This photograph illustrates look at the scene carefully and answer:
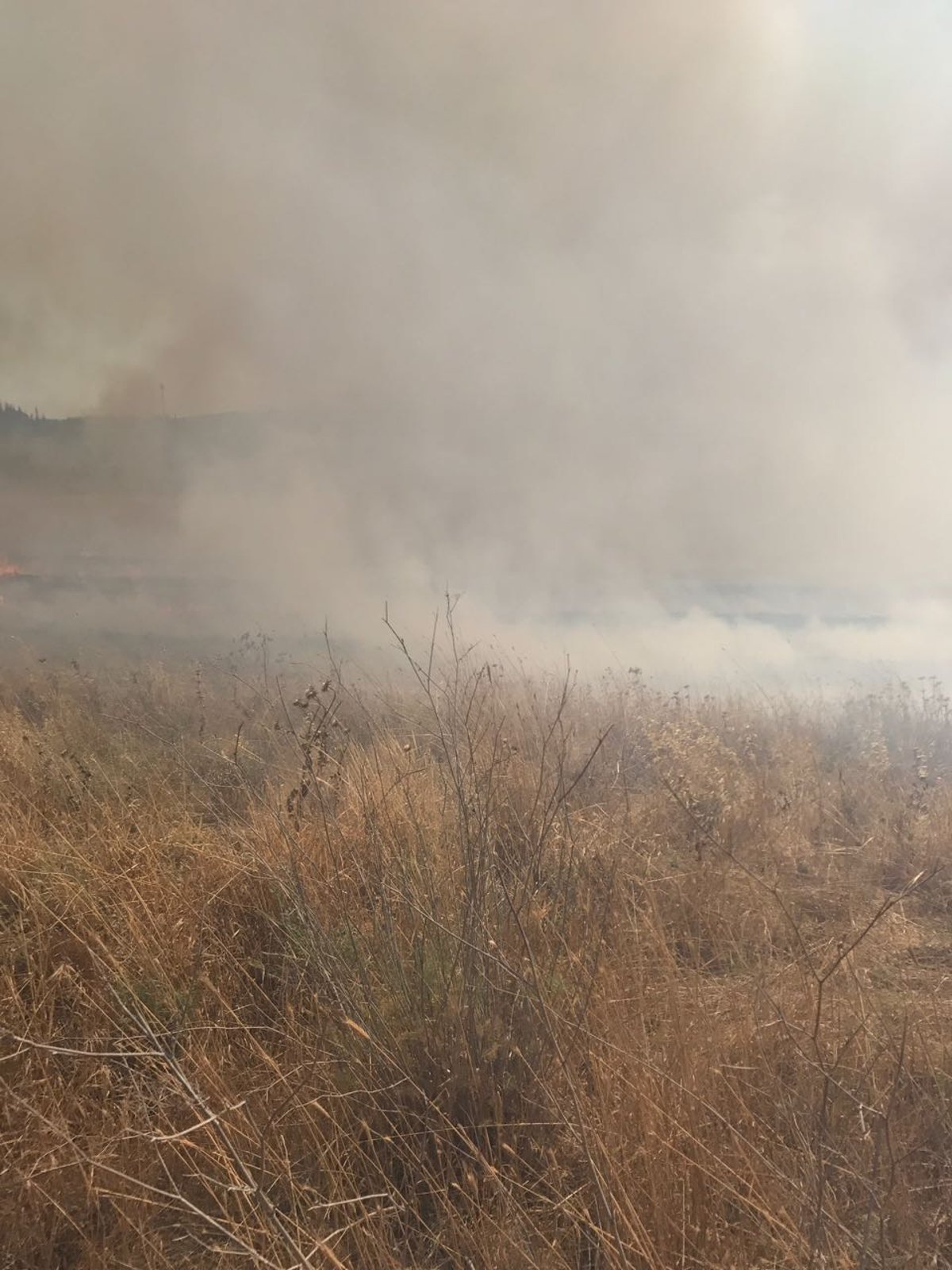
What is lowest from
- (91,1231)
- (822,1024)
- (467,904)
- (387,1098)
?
(91,1231)

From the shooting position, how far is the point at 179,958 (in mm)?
2014

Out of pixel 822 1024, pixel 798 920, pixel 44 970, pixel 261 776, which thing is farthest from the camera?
pixel 261 776

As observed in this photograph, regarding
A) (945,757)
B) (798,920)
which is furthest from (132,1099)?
(945,757)

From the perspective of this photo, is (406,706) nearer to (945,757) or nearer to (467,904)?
(467,904)

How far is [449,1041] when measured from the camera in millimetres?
1518

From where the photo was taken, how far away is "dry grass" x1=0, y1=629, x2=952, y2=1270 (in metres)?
1.20

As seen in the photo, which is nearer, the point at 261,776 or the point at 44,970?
the point at 44,970

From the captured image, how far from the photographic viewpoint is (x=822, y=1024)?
1.71 meters

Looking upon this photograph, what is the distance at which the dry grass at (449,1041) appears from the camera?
120 cm

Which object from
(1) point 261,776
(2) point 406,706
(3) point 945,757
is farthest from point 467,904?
(3) point 945,757

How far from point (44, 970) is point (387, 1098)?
1.05 metres

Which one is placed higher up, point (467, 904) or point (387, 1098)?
point (467, 904)

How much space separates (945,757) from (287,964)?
15.4 feet

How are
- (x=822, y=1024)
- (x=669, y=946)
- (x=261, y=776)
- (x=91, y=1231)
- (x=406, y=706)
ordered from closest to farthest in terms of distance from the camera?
1. (x=91, y=1231)
2. (x=822, y=1024)
3. (x=669, y=946)
4. (x=261, y=776)
5. (x=406, y=706)
